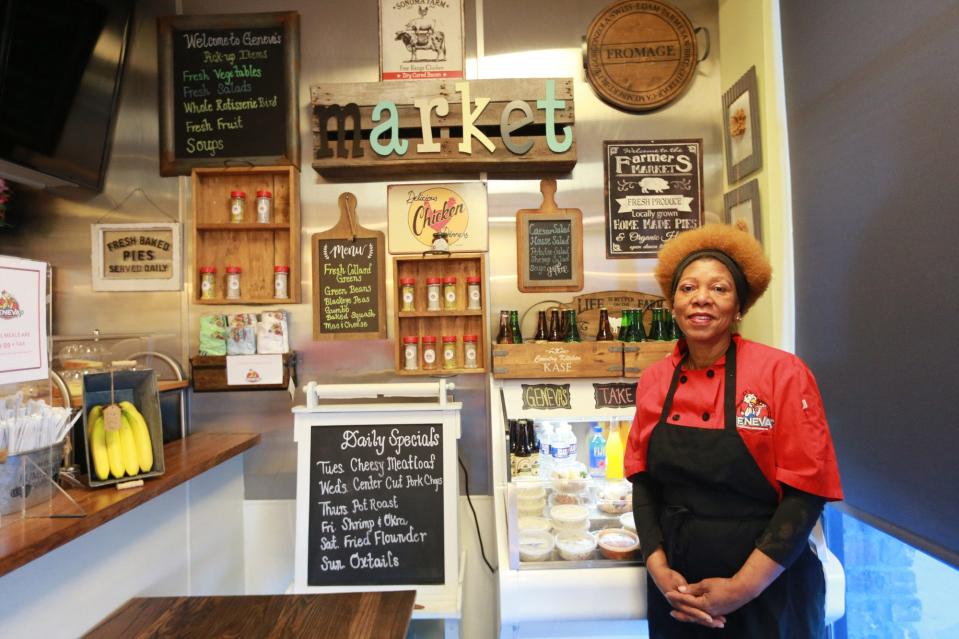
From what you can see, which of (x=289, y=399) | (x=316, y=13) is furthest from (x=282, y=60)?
(x=289, y=399)

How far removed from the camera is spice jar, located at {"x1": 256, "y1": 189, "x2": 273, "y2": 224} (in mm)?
2674

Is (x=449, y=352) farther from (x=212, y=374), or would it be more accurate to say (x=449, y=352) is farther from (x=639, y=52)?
(x=639, y=52)

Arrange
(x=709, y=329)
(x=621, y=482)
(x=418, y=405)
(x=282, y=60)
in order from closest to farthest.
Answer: (x=709, y=329)
(x=621, y=482)
(x=418, y=405)
(x=282, y=60)

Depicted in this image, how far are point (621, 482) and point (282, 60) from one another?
2.65m

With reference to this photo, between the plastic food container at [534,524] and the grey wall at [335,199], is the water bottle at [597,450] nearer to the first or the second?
the plastic food container at [534,524]

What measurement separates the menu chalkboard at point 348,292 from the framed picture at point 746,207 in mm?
1792

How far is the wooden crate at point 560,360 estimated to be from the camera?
236cm

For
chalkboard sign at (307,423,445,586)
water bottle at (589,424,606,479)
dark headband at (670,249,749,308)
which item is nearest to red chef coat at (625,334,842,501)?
dark headband at (670,249,749,308)

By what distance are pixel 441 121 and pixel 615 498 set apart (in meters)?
1.90

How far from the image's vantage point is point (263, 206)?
268 cm

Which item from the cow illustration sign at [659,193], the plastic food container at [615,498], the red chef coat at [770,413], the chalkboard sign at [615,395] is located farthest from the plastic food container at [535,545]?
the cow illustration sign at [659,193]

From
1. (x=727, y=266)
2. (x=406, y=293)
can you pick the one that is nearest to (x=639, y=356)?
(x=727, y=266)

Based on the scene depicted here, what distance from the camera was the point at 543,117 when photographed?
8.43 feet

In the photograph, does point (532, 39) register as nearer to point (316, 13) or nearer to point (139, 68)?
point (316, 13)
